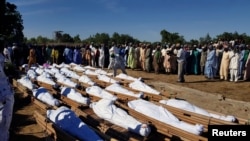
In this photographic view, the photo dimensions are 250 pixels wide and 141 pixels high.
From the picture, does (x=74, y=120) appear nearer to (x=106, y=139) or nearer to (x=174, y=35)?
(x=106, y=139)

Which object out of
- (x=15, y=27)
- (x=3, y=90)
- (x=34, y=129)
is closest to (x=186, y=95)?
(x=34, y=129)

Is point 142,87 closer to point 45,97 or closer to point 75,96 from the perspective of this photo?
point 75,96

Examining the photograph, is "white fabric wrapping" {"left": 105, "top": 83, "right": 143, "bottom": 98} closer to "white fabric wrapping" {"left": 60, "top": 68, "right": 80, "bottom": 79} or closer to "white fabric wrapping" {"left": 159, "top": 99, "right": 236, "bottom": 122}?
"white fabric wrapping" {"left": 159, "top": 99, "right": 236, "bottom": 122}

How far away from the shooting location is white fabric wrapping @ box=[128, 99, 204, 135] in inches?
229

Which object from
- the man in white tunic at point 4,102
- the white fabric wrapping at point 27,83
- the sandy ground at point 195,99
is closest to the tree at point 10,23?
the sandy ground at point 195,99

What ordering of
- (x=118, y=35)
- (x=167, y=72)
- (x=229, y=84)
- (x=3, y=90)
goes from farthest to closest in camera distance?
(x=118, y=35) < (x=167, y=72) < (x=229, y=84) < (x=3, y=90)

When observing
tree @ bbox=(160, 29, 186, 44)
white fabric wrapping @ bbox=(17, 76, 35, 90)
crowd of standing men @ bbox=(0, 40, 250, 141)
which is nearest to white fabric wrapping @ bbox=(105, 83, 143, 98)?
white fabric wrapping @ bbox=(17, 76, 35, 90)

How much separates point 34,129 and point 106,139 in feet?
7.21

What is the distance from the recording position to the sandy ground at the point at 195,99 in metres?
6.89

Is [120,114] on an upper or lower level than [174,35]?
lower

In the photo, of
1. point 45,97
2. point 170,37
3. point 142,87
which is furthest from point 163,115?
point 170,37

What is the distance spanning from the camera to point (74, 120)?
19.6 ft

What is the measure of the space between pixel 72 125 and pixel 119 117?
1071 mm

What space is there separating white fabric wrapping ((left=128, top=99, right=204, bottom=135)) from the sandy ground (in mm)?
1999
